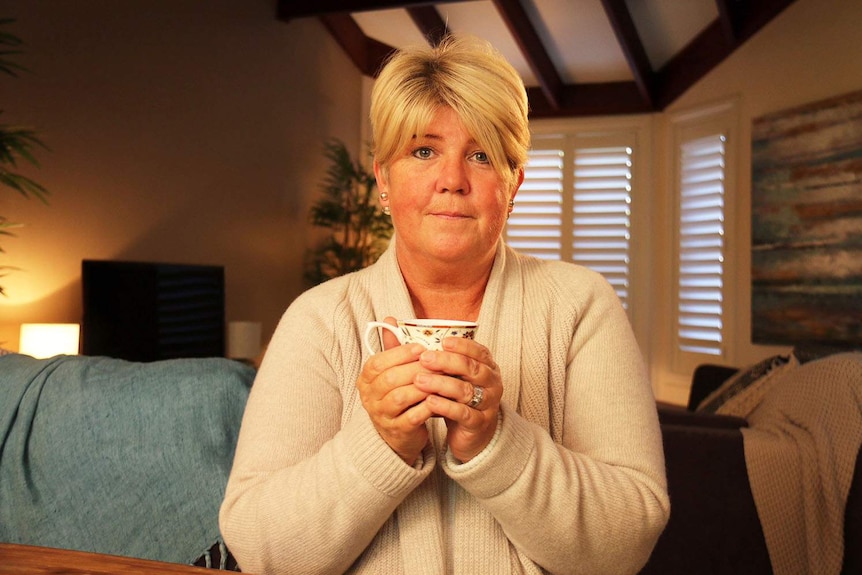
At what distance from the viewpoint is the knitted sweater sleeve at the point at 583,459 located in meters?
0.97

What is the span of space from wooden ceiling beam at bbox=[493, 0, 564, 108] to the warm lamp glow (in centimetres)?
373

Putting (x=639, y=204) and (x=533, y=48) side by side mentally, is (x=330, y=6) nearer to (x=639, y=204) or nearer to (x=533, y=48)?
(x=533, y=48)

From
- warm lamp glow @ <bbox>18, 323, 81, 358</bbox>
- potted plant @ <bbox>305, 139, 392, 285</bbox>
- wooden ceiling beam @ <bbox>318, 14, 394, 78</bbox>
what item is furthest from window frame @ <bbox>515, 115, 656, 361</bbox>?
warm lamp glow @ <bbox>18, 323, 81, 358</bbox>

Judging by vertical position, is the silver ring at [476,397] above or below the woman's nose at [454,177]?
below

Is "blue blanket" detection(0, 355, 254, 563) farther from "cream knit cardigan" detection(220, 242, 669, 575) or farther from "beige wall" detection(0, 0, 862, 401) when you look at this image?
"beige wall" detection(0, 0, 862, 401)

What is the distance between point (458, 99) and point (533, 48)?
545 cm

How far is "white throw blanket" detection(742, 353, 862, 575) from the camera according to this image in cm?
214

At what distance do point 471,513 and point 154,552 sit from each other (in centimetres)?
64

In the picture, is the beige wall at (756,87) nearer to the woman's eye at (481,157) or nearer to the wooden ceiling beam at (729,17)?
the wooden ceiling beam at (729,17)

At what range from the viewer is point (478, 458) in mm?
Result: 952

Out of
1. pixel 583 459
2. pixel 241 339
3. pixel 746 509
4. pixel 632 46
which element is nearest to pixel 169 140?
pixel 241 339

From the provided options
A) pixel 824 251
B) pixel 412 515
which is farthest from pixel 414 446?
pixel 824 251

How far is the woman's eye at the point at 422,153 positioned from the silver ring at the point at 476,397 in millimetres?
406

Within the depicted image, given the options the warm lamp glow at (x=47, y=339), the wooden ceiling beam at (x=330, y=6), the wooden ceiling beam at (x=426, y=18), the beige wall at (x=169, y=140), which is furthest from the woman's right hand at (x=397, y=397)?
the wooden ceiling beam at (x=426, y=18)
